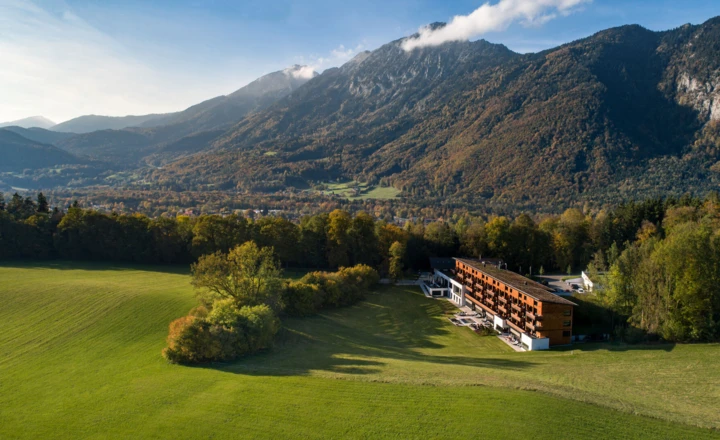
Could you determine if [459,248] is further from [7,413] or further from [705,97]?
[705,97]

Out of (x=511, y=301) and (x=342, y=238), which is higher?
(x=342, y=238)

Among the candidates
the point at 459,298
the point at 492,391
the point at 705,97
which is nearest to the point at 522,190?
the point at 705,97

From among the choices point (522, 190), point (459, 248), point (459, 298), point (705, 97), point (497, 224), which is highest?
point (705, 97)

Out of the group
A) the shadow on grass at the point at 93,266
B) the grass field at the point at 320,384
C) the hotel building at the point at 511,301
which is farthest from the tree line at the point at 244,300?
the shadow on grass at the point at 93,266

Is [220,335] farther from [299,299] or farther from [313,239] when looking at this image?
[313,239]

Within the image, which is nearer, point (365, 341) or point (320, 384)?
point (320, 384)

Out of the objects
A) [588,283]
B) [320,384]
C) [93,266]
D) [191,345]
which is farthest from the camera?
[93,266]

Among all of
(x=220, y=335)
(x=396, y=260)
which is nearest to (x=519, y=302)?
(x=396, y=260)
